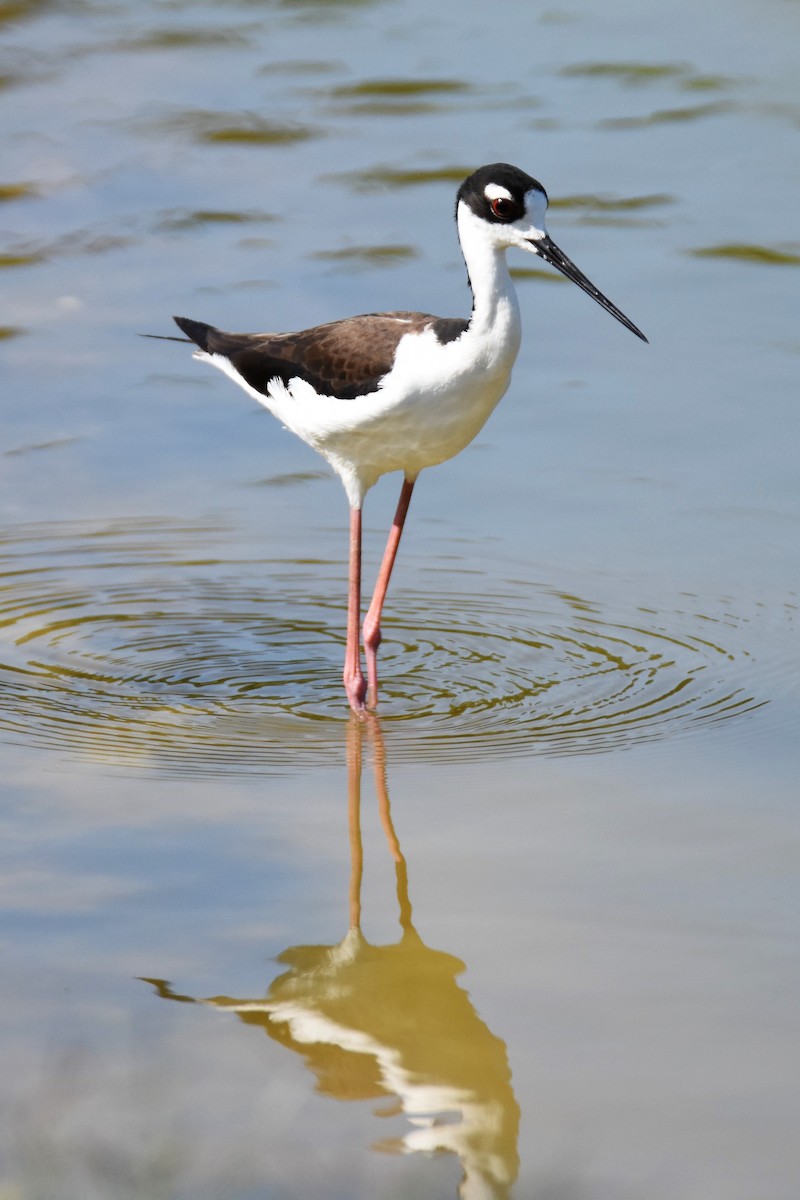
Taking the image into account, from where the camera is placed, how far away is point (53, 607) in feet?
22.8

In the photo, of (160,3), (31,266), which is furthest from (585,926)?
(160,3)

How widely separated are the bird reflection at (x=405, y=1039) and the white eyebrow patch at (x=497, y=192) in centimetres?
222

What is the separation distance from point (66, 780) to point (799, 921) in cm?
196

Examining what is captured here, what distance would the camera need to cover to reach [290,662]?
6.62 metres

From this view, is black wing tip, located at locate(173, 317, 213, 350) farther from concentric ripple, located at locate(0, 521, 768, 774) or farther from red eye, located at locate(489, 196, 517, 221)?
red eye, located at locate(489, 196, 517, 221)

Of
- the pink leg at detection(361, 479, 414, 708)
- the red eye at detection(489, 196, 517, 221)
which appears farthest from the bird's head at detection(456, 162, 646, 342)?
the pink leg at detection(361, 479, 414, 708)

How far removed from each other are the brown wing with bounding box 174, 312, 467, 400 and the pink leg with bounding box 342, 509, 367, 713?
0.49 meters

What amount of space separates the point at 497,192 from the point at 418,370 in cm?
57

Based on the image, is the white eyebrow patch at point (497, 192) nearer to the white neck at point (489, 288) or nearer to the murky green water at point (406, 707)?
the white neck at point (489, 288)

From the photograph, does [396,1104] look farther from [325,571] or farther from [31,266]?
[31,266]

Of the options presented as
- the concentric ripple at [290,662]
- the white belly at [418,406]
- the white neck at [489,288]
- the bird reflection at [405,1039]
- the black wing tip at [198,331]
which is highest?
the white neck at [489,288]

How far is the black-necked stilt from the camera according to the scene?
597 centimetres

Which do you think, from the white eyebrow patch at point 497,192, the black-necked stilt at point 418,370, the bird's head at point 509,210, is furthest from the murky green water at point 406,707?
the white eyebrow patch at point 497,192

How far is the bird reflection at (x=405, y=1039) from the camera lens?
3785 mm
